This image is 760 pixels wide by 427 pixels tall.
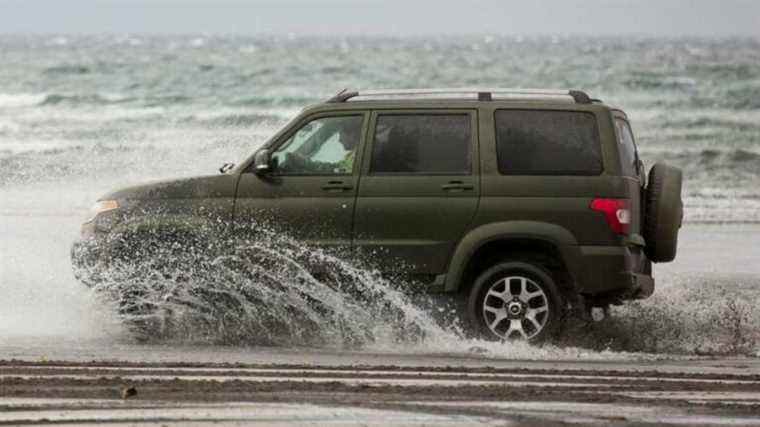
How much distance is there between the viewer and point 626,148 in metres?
10.3

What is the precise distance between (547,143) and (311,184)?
150 centimetres

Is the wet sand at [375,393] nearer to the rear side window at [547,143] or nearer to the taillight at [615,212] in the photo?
the taillight at [615,212]

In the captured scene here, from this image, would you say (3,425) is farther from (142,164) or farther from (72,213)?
(142,164)

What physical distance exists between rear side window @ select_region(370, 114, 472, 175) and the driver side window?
0.62 ft

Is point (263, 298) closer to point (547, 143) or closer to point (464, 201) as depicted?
point (464, 201)

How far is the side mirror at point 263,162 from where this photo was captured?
1026 centimetres

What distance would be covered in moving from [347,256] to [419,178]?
0.66 metres

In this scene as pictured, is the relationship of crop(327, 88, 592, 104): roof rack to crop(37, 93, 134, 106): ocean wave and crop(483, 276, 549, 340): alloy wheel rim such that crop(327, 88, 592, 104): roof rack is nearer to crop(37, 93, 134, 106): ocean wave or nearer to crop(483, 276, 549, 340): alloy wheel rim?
crop(483, 276, 549, 340): alloy wheel rim

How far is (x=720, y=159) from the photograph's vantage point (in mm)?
31953

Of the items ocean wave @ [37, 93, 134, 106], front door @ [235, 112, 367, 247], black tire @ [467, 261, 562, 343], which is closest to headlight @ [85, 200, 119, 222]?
front door @ [235, 112, 367, 247]

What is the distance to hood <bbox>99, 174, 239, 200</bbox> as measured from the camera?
406 inches

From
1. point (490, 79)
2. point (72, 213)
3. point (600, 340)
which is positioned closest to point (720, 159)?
point (72, 213)

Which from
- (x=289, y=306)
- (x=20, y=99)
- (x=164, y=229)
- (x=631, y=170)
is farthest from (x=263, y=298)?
(x=20, y=99)

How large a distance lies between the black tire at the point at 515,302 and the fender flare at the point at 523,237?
0.17 meters
